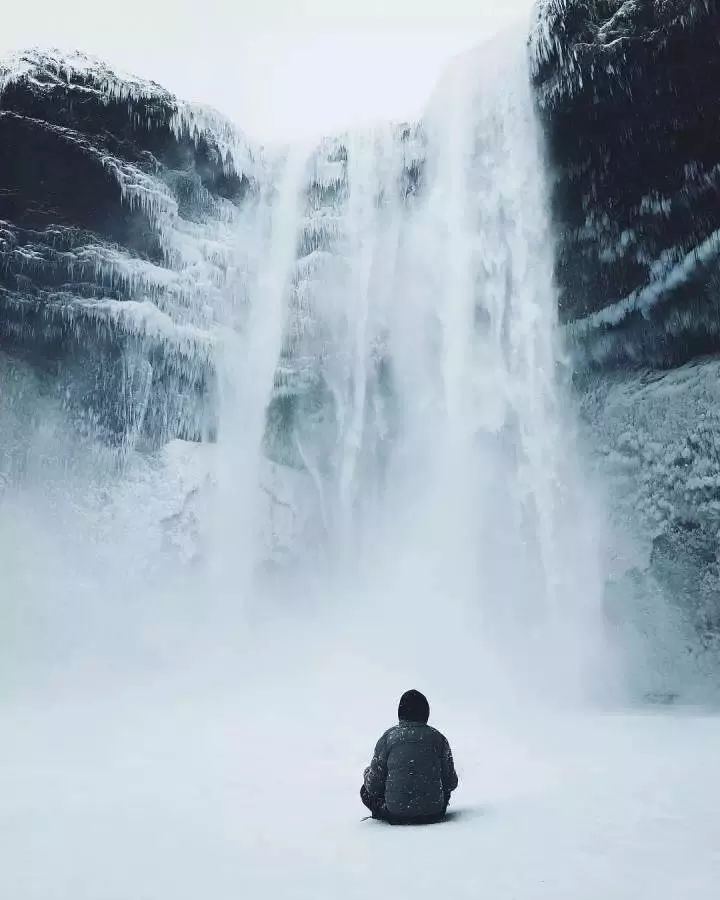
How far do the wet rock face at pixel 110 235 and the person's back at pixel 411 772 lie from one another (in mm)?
11929

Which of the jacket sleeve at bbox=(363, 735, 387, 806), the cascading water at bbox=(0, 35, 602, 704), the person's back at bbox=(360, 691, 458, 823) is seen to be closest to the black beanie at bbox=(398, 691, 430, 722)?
the person's back at bbox=(360, 691, 458, 823)

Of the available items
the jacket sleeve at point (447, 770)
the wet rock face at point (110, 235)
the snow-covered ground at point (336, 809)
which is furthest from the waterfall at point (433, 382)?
the jacket sleeve at point (447, 770)

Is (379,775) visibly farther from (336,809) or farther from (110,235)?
(110,235)

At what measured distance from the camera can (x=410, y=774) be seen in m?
3.67

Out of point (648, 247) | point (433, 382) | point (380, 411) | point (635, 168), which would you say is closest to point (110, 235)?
point (380, 411)

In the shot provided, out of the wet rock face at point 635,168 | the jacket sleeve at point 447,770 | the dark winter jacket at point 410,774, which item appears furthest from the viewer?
the wet rock face at point 635,168

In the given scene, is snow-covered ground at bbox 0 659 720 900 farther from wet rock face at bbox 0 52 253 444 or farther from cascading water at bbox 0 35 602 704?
wet rock face at bbox 0 52 253 444

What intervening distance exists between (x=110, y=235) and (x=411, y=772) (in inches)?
502

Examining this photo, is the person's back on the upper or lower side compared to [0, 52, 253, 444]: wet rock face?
lower

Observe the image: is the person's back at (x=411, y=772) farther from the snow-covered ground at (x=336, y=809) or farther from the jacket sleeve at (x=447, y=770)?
the snow-covered ground at (x=336, y=809)

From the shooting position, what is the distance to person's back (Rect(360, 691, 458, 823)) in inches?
144

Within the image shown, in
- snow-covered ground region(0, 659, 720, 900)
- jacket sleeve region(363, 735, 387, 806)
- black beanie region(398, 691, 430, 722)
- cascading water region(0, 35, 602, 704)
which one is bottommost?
snow-covered ground region(0, 659, 720, 900)

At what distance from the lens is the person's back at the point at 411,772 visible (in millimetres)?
3656

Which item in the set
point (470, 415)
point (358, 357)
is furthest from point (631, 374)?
point (358, 357)
